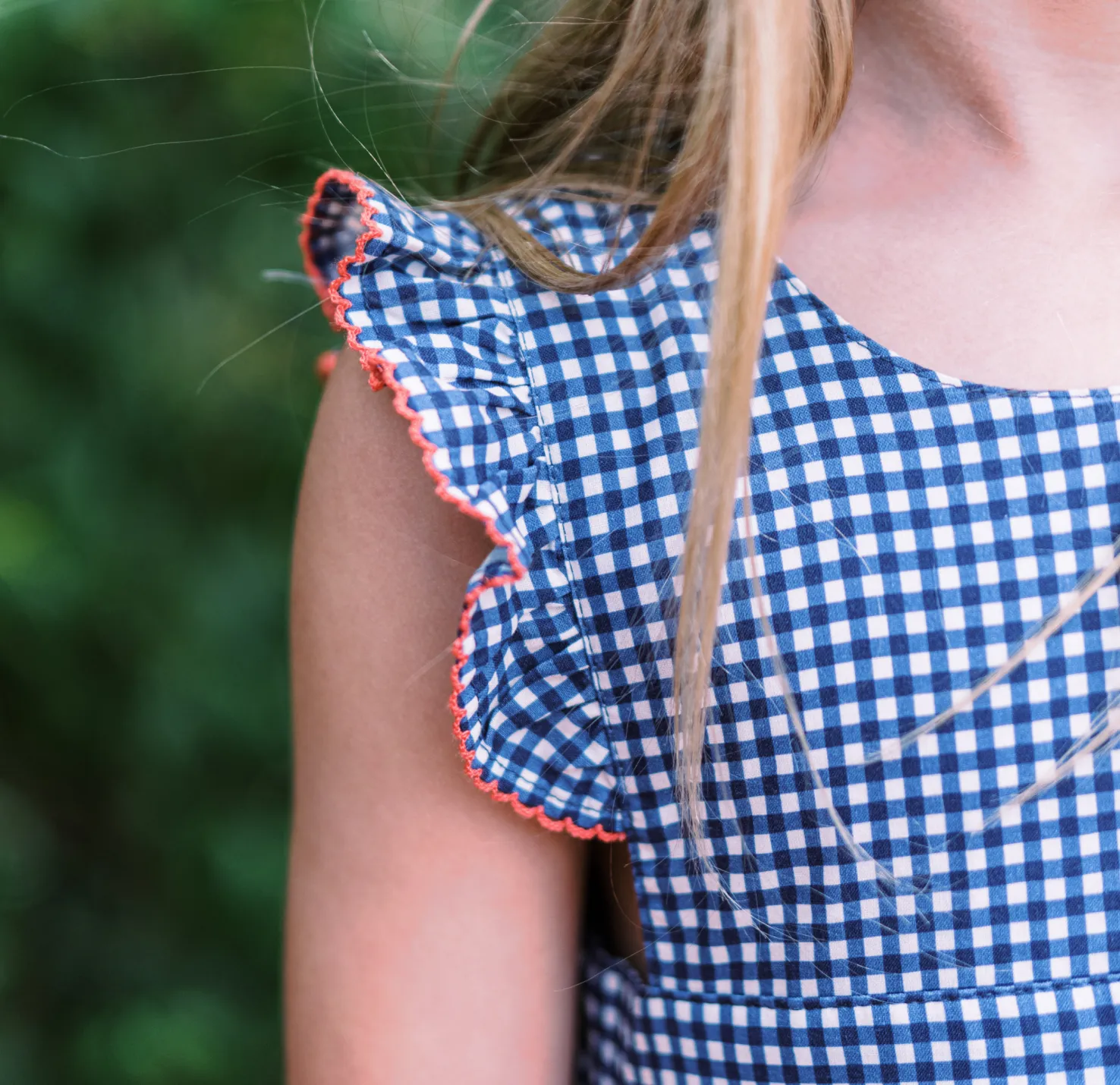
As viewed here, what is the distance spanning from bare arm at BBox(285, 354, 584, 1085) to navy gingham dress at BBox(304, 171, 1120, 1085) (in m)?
0.05

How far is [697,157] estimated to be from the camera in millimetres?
601

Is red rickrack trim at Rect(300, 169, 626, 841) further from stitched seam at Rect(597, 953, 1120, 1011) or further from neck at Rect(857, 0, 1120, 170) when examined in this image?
neck at Rect(857, 0, 1120, 170)

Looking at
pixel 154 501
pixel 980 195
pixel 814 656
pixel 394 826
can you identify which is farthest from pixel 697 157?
pixel 154 501

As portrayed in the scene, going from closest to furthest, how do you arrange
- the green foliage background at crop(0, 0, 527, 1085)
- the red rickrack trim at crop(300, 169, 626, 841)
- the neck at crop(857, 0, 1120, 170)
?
1. the red rickrack trim at crop(300, 169, 626, 841)
2. the neck at crop(857, 0, 1120, 170)
3. the green foliage background at crop(0, 0, 527, 1085)

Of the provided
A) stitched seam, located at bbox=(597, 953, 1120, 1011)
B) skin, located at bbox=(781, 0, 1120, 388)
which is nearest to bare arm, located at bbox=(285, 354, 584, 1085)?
stitched seam, located at bbox=(597, 953, 1120, 1011)

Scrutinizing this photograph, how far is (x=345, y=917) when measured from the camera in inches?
25.0

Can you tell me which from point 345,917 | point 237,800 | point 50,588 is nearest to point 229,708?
point 237,800

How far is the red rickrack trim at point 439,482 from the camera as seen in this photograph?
0.53 m

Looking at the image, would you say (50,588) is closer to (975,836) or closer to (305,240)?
(305,240)

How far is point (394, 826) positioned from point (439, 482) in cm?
20

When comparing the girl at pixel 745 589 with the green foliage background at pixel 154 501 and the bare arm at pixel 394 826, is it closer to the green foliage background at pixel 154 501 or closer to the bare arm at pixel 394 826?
the bare arm at pixel 394 826

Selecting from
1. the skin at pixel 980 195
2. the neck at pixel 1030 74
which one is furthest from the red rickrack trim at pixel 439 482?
the neck at pixel 1030 74

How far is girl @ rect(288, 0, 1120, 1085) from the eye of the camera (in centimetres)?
55

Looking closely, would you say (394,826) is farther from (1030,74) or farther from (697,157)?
(1030,74)
